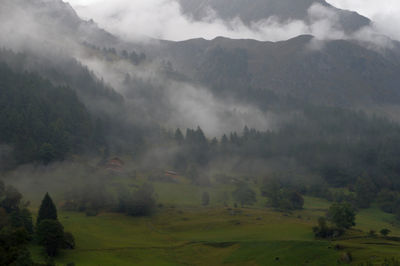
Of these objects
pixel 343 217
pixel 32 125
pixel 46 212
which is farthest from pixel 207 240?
pixel 32 125

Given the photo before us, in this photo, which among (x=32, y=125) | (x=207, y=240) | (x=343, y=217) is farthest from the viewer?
(x=32, y=125)

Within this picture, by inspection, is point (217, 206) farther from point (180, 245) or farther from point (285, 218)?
point (180, 245)

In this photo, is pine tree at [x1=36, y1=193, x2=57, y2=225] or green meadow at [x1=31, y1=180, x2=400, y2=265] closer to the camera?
green meadow at [x1=31, y1=180, x2=400, y2=265]

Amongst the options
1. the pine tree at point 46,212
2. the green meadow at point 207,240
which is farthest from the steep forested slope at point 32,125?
the pine tree at point 46,212

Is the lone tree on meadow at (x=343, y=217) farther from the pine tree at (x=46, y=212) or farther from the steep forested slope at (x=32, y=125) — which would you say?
the steep forested slope at (x=32, y=125)

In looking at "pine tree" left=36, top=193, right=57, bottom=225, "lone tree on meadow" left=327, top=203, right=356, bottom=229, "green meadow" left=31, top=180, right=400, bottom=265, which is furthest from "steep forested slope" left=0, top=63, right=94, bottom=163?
"lone tree on meadow" left=327, top=203, right=356, bottom=229

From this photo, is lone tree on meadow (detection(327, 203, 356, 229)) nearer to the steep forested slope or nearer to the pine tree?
the pine tree

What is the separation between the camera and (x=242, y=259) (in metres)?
90.4

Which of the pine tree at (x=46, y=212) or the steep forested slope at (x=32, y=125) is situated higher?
the steep forested slope at (x=32, y=125)

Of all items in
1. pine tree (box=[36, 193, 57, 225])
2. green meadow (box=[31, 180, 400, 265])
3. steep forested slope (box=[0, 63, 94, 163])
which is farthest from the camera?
steep forested slope (box=[0, 63, 94, 163])

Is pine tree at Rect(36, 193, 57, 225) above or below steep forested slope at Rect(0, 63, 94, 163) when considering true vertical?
below

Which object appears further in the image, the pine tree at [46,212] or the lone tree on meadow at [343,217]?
the lone tree on meadow at [343,217]

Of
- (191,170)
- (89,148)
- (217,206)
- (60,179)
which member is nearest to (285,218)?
(217,206)

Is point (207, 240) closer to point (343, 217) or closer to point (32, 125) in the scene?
point (343, 217)
